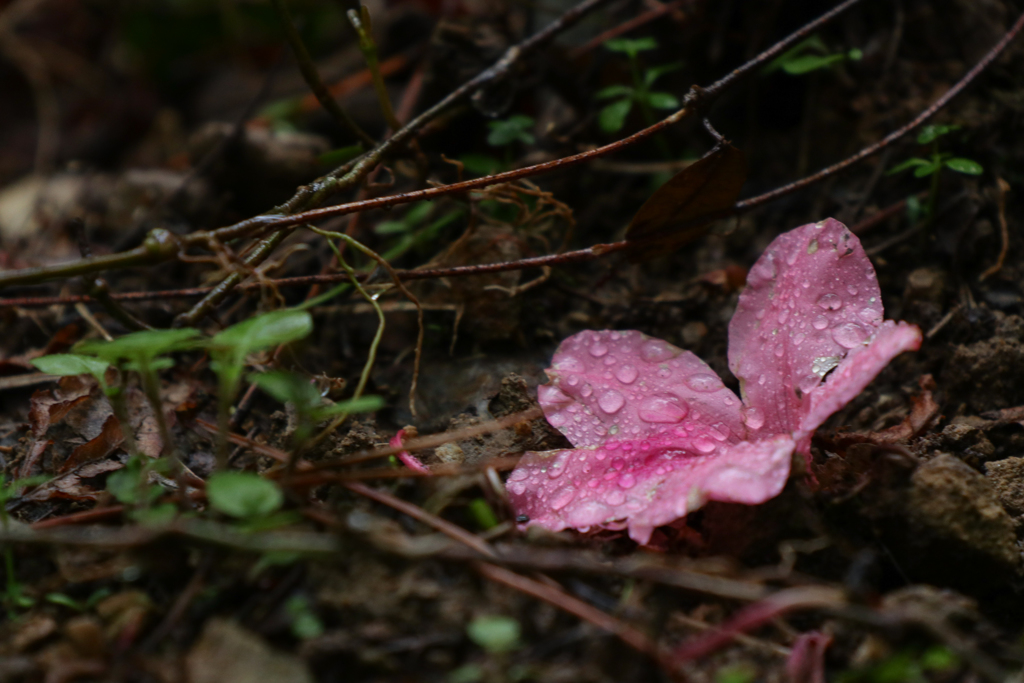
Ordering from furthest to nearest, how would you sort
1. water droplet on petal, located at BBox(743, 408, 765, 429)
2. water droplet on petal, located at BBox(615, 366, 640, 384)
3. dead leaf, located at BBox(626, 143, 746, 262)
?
dead leaf, located at BBox(626, 143, 746, 262)
water droplet on petal, located at BBox(615, 366, 640, 384)
water droplet on petal, located at BBox(743, 408, 765, 429)

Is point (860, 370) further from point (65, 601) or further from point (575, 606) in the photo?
point (65, 601)

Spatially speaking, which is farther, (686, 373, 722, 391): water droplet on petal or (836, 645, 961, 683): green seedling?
(686, 373, 722, 391): water droplet on petal

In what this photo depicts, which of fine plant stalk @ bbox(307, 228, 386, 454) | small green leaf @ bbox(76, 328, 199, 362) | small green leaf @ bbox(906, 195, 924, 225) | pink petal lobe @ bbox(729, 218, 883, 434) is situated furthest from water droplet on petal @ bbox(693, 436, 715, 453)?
small green leaf @ bbox(906, 195, 924, 225)

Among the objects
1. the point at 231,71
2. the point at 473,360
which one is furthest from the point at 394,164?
the point at 231,71

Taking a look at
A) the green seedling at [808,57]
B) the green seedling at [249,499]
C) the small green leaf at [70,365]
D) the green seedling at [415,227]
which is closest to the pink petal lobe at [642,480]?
the green seedling at [249,499]

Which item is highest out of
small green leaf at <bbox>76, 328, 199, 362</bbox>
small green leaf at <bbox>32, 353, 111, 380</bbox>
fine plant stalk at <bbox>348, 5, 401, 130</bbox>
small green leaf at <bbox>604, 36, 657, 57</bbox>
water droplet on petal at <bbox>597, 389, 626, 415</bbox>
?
fine plant stalk at <bbox>348, 5, 401, 130</bbox>

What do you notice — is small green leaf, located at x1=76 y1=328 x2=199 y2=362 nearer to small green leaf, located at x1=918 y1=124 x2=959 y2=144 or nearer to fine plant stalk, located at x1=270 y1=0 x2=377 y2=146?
fine plant stalk, located at x1=270 y1=0 x2=377 y2=146

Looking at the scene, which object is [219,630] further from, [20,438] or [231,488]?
[20,438]

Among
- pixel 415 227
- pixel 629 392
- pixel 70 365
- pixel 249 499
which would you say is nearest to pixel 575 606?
pixel 249 499
